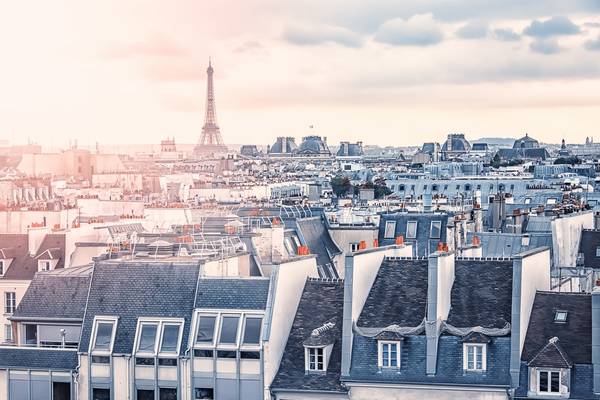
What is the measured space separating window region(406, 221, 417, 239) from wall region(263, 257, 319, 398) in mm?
19103

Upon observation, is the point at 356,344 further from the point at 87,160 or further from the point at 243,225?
the point at 87,160

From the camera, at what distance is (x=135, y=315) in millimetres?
27750

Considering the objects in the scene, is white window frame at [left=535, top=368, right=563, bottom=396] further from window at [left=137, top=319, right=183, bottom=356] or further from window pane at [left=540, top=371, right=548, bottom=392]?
window at [left=137, top=319, right=183, bottom=356]

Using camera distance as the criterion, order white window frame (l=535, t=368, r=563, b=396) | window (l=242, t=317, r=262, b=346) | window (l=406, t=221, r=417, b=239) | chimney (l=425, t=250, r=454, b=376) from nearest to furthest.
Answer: white window frame (l=535, t=368, r=563, b=396) < chimney (l=425, t=250, r=454, b=376) < window (l=242, t=317, r=262, b=346) < window (l=406, t=221, r=417, b=239)

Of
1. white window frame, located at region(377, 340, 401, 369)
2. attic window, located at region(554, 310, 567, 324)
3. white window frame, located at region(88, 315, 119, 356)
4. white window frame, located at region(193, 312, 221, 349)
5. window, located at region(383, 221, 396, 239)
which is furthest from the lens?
window, located at region(383, 221, 396, 239)

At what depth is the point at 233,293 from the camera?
89.0 feet

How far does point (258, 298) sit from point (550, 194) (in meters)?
63.8

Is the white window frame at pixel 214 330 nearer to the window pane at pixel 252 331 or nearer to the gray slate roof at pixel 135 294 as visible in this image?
the gray slate roof at pixel 135 294

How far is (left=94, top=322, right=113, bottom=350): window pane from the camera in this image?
27.7 m

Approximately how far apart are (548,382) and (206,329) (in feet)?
21.2

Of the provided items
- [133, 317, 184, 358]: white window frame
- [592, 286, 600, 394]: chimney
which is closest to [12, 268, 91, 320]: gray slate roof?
[133, 317, 184, 358]: white window frame

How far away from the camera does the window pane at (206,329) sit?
26922mm

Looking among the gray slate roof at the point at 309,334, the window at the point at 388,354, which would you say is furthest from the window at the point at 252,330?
the window at the point at 388,354

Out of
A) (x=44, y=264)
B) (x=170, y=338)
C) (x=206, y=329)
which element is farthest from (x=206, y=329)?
(x=44, y=264)
